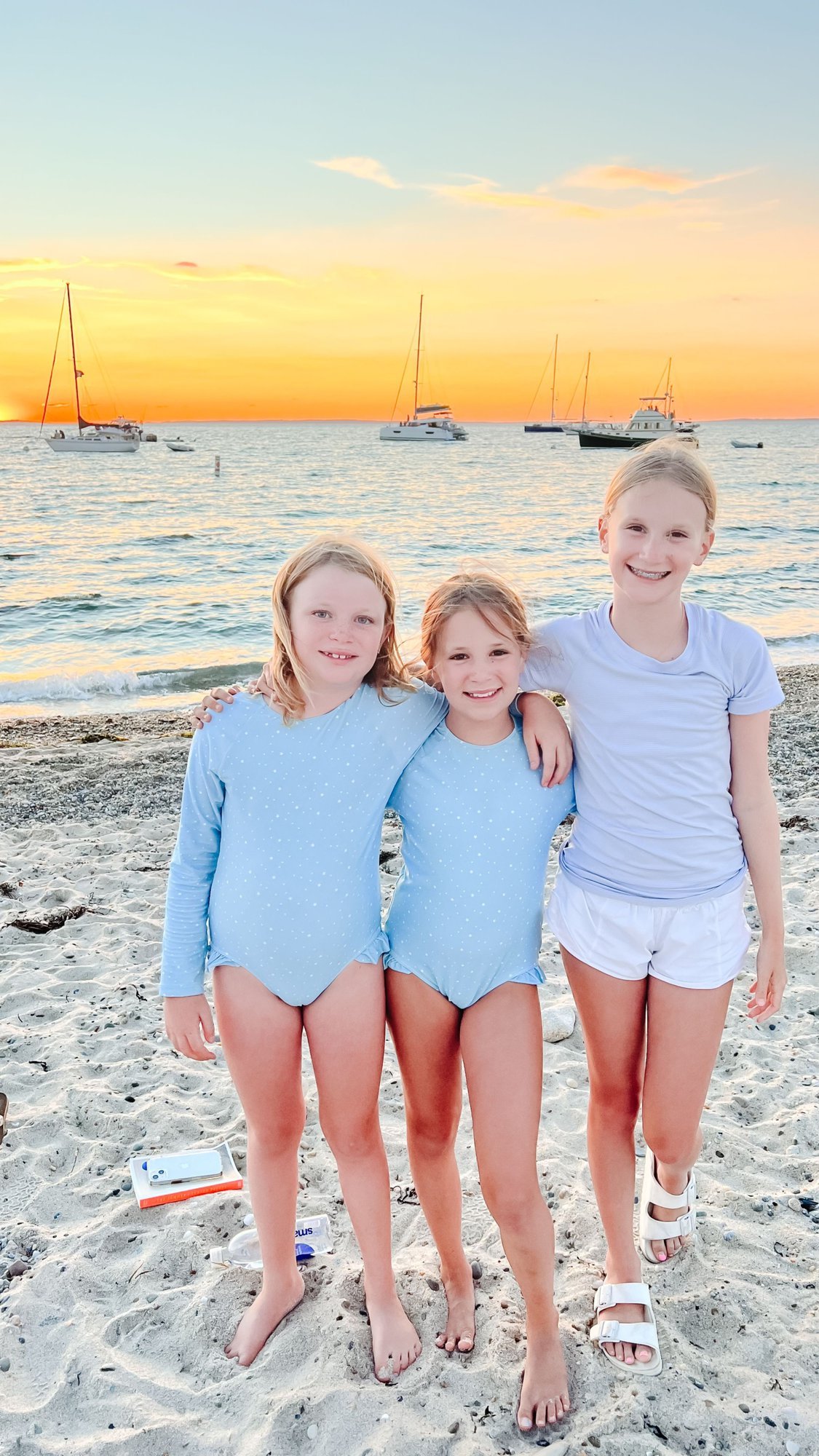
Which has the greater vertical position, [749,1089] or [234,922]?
[234,922]

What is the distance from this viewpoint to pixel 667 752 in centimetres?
228

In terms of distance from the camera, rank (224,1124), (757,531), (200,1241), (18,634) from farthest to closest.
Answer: (757,531), (18,634), (224,1124), (200,1241)

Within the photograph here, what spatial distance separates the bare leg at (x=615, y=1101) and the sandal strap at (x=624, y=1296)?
0.04 feet

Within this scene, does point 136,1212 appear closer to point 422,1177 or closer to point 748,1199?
point 422,1177

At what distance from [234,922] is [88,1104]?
5.23 ft

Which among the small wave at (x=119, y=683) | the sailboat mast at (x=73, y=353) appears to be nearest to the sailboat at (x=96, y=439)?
the sailboat mast at (x=73, y=353)

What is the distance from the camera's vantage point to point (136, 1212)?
9.54ft

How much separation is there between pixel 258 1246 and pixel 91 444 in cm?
6481

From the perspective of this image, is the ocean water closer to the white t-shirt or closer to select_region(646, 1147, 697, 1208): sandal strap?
the white t-shirt

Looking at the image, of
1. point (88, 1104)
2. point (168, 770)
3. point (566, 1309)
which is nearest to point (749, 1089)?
point (566, 1309)

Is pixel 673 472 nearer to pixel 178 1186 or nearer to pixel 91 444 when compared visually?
pixel 178 1186

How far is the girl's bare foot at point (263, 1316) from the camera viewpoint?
2396 mm

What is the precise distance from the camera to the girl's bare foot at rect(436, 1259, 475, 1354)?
240cm

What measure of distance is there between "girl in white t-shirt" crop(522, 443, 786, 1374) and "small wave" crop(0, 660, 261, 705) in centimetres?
961
